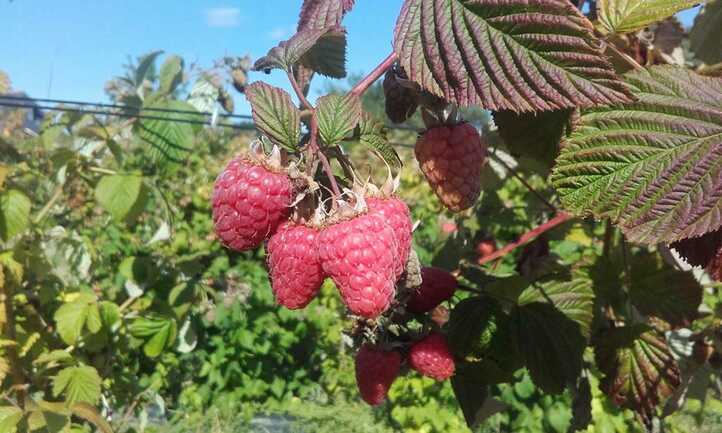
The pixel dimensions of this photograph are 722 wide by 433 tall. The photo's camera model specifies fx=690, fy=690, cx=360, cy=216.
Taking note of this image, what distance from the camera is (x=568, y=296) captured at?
1.02 meters

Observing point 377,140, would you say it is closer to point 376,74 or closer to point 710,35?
point 376,74

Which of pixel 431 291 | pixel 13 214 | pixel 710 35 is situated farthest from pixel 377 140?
pixel 13 214

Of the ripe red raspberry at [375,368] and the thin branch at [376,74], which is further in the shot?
the ripe red raspberry at [375,368]

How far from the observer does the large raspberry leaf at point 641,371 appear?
1049mm

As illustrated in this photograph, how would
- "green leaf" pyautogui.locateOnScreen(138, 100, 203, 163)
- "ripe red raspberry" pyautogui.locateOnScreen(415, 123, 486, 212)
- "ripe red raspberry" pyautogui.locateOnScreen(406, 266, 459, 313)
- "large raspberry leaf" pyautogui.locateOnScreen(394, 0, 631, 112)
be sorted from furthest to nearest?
1. "green leaf" pyautogui.locateOnScreen(138, 100, 203, 163)
2. "ripe red raspberry" pyautogui.locateOnScreen(406, 266, 459, 313)
3. "ripe red raspberry" pyautogui.locateOnScreen(415, 123, 486, 212)
4. "large raspberry leaf" pyautogui.locateOnScreen(394, 0, 631, 112)

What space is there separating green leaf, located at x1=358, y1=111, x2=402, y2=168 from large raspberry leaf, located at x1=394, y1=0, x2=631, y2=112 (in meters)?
0.08

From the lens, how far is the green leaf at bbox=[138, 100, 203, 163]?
177 cm

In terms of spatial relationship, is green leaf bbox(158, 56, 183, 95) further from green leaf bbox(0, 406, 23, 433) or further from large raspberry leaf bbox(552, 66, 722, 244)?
large raspberry leaf bbox(552, 66, 722, 244)

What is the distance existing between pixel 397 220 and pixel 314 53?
180mm

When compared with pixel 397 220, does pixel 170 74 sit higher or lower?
higher

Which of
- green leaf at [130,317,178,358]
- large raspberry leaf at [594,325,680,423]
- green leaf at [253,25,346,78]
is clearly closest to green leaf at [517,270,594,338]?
large raspberry leaf at [594,325,680,423]

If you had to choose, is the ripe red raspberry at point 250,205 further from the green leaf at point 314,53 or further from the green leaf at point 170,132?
the green leaf at point 170,132

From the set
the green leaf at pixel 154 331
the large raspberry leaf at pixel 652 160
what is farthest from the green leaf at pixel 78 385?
the large raspberry leaf at pixel 652 160

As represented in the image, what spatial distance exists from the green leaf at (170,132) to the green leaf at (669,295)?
1160 millimetres
